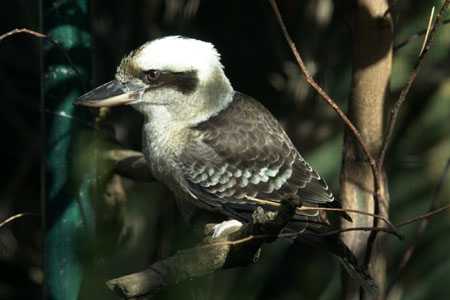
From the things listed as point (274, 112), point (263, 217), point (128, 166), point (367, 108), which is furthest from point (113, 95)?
point (274, 112)

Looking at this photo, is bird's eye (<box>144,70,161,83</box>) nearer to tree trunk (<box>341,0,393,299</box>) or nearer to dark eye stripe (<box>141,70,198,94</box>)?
dark eye stripe (<box>141,70,198,94</box>)

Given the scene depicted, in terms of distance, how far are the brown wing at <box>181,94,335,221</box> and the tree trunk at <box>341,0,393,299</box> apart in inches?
12.0

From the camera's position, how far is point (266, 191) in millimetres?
3018

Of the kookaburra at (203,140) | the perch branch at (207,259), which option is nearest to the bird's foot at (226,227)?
the kookaburra at (203,140)

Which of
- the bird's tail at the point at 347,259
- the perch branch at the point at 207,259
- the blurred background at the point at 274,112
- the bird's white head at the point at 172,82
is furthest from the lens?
the blurred background at the point at 274,112

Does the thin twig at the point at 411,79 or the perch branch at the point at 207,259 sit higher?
the thin twig at the point at 411,79

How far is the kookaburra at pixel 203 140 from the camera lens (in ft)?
9.82

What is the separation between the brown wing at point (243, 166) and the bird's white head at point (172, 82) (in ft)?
0.25

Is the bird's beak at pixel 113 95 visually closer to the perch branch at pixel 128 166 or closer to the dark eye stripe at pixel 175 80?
the dark eye stripe at pixel 175 80

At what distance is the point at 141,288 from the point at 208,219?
1291 mm

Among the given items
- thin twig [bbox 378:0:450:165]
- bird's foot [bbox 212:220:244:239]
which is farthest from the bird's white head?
thin twig [bbox 378:0:450:165]

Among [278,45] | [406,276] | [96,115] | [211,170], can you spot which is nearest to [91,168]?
[96,115]

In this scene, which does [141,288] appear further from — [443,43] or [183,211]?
[443,43]

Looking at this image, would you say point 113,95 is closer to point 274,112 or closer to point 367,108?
point 367,108
